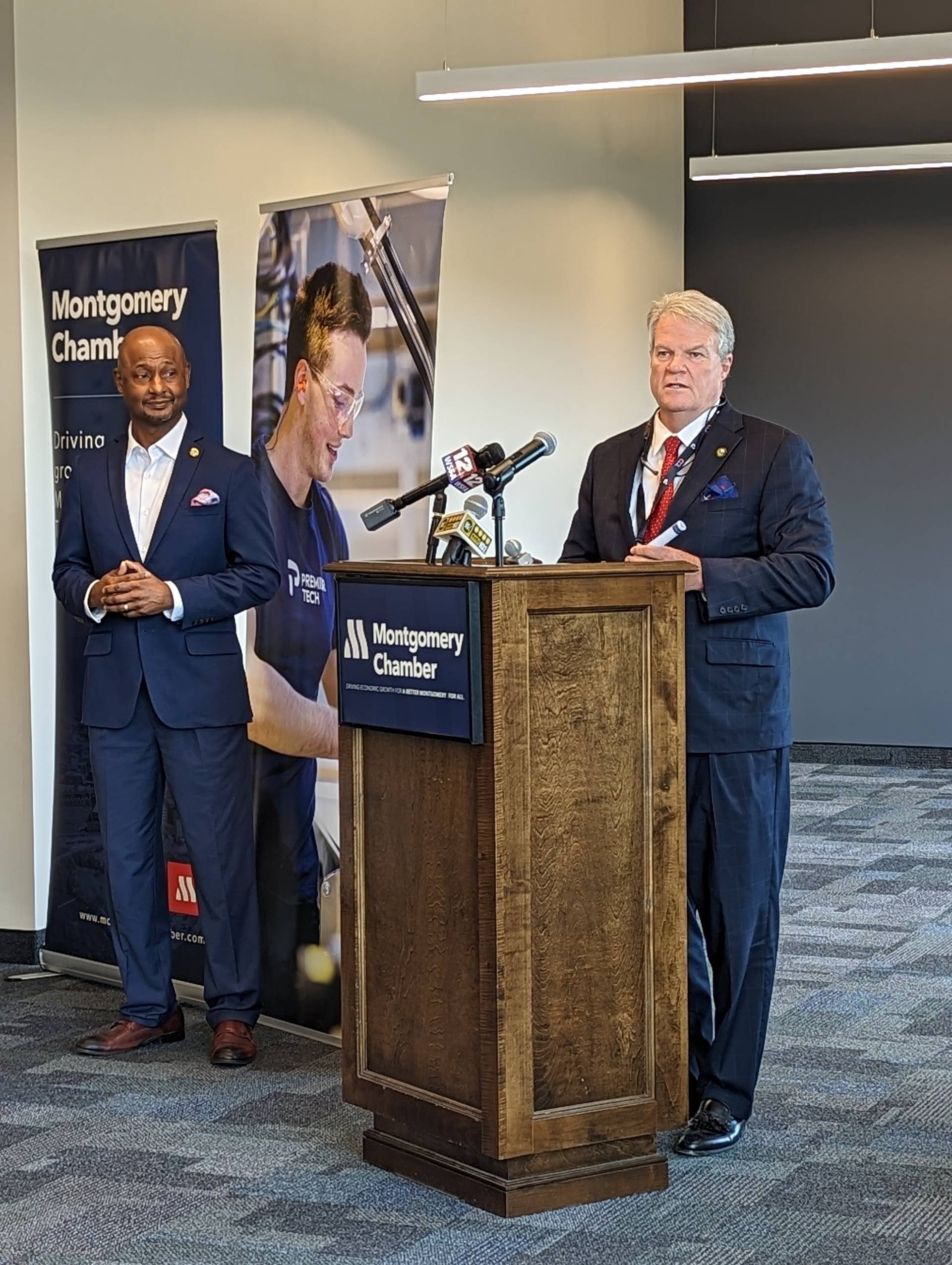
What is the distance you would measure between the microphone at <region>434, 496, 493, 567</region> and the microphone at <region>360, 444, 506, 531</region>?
1.4 inches

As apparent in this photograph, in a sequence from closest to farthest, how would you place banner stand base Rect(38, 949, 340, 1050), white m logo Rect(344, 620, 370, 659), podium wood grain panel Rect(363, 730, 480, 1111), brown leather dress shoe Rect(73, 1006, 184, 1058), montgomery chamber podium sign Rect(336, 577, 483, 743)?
montgomery chamber podium sign Rect(336, 577, 483, 743) < podium wood grain panel Rect(363, 730, 480, 1111) < white m logo Rect(344, 620, 370, 659) < brown leather dress shoe Rect(73, 1006, 184, 1058) < banner stand base Rect(38, 949, 340, 1050)

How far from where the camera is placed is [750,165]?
29.0 feet

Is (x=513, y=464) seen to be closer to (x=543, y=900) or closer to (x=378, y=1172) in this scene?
(x=543, y=900)

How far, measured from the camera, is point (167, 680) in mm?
4246

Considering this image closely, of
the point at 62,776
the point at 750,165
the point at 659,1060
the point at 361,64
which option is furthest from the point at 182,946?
the point at 750,165

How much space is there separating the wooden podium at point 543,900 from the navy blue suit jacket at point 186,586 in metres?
1.02

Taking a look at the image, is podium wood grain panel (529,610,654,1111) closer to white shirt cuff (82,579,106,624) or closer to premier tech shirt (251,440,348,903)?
premier tech shirt (251,440,348,903)

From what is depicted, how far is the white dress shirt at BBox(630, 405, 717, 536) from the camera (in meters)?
3.57

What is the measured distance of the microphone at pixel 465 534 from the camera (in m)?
3.03

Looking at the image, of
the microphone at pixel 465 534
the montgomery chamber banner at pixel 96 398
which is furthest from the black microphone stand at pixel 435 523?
the montgomery chamber banner at pixel 96 398

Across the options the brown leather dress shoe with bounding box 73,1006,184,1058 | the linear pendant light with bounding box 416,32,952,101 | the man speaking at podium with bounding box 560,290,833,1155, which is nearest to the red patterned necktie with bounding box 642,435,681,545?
the man speaking at podium with bounding box 560,290,833,1155

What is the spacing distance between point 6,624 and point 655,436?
8.17ft

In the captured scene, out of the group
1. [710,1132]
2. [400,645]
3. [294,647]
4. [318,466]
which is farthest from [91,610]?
[710,1132]

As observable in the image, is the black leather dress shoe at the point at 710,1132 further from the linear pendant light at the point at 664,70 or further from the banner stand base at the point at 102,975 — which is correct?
the linear pendant light at the point at 664,70
